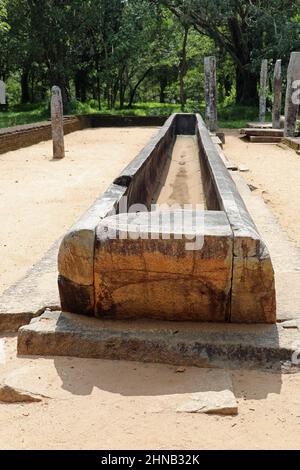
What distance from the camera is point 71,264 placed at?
2779 millimetres

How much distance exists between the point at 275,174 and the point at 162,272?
23.8 ft

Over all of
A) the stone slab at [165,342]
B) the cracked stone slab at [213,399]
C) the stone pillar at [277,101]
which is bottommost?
the cracked stone slab at [213,399]

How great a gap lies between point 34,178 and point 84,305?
6.58 metres

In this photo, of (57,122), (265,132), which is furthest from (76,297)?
(265,132)

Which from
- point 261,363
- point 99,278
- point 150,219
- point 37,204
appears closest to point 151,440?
point 261,363

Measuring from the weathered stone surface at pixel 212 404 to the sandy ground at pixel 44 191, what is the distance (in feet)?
7.15

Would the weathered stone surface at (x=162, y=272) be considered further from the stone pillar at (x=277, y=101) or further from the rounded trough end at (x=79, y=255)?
the stone pillar at (x=277, y=101)

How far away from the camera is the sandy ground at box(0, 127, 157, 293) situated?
495 centimetres

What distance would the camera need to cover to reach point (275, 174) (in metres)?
9.44

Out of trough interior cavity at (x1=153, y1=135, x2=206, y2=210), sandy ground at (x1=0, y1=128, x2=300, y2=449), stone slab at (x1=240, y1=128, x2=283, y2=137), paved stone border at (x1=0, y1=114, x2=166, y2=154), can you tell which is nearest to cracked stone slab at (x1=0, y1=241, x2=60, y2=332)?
sandy ground at (x1=0, y1=128, x2=300, y2=449)

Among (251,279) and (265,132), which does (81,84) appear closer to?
(265,132)

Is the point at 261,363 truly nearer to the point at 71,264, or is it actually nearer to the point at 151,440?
the point at 151,440

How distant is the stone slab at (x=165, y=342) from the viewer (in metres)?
2.54

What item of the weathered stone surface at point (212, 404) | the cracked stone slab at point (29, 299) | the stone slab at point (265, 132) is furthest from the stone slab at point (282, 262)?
the stone slab at point (265, 132)
